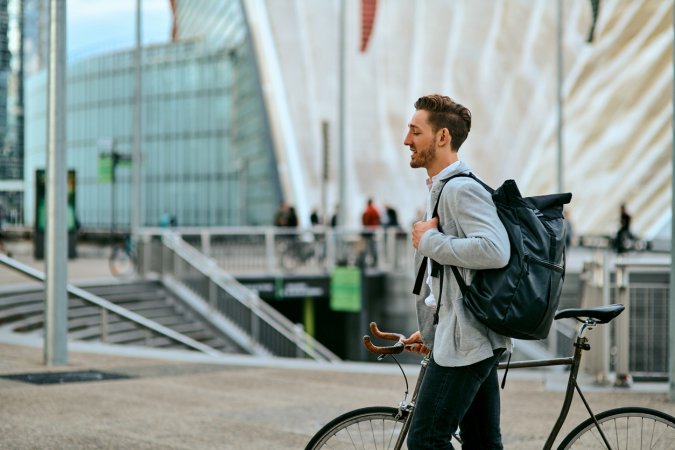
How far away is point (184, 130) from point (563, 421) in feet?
241

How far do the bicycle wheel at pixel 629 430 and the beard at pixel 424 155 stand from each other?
109cm

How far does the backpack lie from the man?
4 centimetres

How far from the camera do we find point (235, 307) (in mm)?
20344

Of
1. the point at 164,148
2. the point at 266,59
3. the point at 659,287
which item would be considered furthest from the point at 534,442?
the point at 164,148

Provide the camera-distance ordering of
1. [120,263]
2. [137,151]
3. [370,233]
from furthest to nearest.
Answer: [137,151]
[370,233]
[120,263]

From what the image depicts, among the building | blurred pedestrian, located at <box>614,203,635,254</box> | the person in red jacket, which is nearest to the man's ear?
the person in red jacket

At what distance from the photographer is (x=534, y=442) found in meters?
7.05

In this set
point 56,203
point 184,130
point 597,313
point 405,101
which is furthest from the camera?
point 184,130

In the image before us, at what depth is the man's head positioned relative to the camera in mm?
3799

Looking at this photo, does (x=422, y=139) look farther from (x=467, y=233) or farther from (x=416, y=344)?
(x=416, y=344)

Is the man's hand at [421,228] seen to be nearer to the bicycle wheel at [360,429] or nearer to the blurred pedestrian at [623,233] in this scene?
the bicycle wheel at [360,429]

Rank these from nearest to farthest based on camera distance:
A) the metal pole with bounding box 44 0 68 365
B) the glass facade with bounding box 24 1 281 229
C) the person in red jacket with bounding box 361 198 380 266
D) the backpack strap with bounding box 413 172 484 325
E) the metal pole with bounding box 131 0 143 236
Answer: the backpack strap with bounding box 413 172 484 325 < the metal pole with bounding box 44 0 68 365 < the person in red jacket with bounding box 361 198 380 266 < the metal pole with bounding box 131 0 143 236 < the glass facade with bounding box 24 1 281 229

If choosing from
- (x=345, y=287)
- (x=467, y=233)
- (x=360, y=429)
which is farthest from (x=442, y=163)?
(x=345, y=287)

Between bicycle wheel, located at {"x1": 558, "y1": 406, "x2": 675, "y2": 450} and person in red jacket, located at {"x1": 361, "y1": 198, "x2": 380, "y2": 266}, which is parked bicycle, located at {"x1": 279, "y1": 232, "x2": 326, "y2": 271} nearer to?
person in red jacket, located at {"x1": 361, "y1": 198, "x2": 380, "y2": 266}
